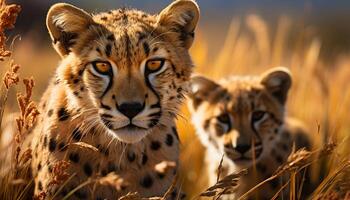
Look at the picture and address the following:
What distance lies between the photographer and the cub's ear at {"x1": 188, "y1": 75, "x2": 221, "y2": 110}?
6578mm

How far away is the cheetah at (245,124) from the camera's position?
6.00m

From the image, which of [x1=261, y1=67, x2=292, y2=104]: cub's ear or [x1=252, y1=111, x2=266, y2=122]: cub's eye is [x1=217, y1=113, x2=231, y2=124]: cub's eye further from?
[x1=261, y1=67, x2=292, y2=104]: cub's ear

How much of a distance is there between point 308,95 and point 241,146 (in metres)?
2.29

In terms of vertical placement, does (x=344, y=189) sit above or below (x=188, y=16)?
below

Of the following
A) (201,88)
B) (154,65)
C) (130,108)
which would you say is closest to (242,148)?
(201,88)

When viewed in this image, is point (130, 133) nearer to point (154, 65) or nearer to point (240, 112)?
point (154, 65)

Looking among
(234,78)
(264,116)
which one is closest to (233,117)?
(264,116)

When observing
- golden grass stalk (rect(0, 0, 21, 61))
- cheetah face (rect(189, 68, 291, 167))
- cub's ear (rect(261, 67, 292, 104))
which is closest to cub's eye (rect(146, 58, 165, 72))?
golden grass stalk (rect(0, 0, 21, 61))

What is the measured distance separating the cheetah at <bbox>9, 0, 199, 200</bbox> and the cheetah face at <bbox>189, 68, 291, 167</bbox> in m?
1.38

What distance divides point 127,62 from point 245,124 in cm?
215

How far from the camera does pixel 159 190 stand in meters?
4.43

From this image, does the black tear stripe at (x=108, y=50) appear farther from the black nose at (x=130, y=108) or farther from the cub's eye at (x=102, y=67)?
the black nose at (x=130, y=108)

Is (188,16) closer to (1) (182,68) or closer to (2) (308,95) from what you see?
(1) (182,68)

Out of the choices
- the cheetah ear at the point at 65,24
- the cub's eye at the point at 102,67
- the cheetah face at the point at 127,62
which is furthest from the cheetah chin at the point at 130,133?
the cheetah ear at the point at 65,24
